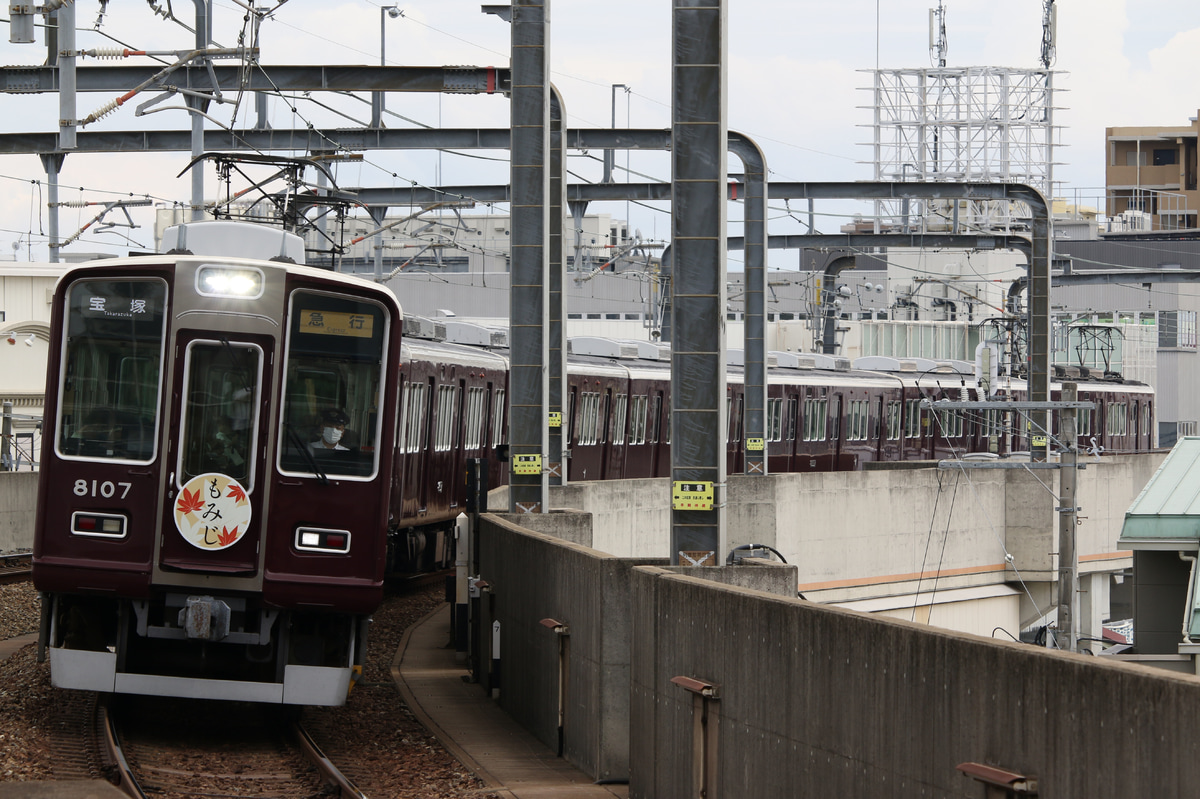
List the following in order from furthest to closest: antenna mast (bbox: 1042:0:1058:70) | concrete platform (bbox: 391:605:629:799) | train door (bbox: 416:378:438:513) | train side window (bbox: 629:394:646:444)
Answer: antenna mast (bbox: 1042:0:1058:70), train side window (bbox: 629:394:646:444), train door (bbox: 416:378:438:513), concrete platform (bbox: 391:605:629:799)

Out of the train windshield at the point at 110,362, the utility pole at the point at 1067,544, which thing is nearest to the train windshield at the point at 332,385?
the train windshield at the point at 110,362

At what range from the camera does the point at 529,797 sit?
9773mm

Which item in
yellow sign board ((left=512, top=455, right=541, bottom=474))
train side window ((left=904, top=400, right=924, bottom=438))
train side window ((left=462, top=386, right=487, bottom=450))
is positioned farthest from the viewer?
train side window ((left=904, top=400, right=924, bottom=438))

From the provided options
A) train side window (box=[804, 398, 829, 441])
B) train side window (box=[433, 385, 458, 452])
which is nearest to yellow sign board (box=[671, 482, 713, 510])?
train side window (box=[433, 385, 458, 452])

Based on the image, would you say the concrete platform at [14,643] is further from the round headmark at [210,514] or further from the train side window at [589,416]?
the train side window at [589,416]

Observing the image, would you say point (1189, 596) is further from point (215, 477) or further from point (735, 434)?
point (735, 434)

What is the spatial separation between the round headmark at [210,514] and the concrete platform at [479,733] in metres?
2.21

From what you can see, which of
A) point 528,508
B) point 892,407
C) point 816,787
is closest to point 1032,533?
point 892,407

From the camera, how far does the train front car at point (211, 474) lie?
10.4 meters

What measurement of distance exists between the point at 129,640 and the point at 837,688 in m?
5.45

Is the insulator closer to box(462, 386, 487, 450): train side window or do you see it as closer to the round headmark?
box(462, 386, 487, 450): train side window

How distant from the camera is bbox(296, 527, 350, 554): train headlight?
10516 mm

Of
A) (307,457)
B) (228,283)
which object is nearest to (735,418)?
(307,457)

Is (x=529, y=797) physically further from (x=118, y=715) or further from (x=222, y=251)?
(x=222, y=251)
